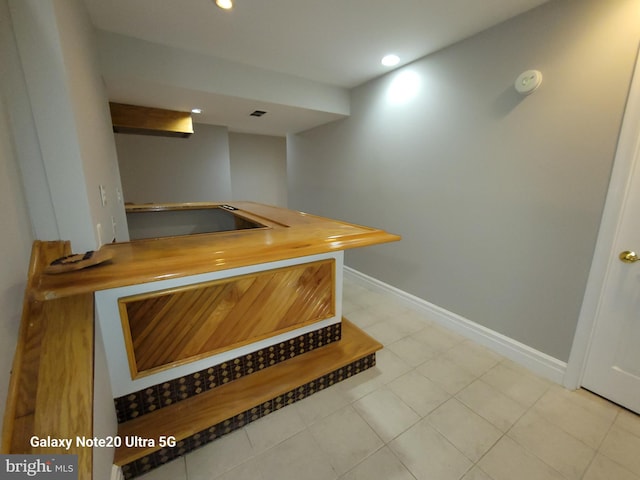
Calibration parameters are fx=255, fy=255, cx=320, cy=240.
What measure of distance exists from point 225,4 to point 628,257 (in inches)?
108

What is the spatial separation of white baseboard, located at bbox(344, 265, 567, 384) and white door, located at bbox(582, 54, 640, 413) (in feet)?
0.60

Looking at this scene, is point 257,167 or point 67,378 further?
point 257,167

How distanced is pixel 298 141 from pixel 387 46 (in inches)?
88.1

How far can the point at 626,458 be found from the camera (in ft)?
4.07

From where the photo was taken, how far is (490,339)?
2.02 metres

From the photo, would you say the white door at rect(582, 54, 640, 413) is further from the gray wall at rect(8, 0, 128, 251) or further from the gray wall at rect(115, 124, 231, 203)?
the gray wall at rect(115, 124, 231, 203)

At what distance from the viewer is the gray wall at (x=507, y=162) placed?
1442mm

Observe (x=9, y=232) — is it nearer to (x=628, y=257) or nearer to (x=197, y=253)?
(x=197, y=253)

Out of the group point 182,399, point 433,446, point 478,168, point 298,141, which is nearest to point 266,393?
point 182,399

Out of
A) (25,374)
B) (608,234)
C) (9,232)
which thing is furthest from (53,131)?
(608,234)

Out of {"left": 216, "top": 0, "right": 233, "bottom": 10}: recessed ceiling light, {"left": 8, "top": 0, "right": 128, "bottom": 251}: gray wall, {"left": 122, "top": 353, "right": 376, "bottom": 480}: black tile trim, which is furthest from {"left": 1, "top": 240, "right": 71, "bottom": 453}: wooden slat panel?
{"left": 216, "top": 0, "right": 233, "bottom": 10}: recessed ceiling light

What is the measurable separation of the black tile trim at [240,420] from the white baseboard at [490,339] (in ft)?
3.01

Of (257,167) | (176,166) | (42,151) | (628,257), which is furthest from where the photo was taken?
(257,167)

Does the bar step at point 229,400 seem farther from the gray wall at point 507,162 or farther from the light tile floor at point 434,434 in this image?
the gray wall at point 507,162
